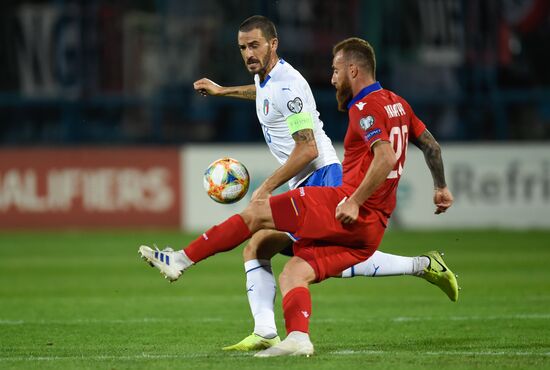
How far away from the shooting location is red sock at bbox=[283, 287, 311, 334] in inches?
283

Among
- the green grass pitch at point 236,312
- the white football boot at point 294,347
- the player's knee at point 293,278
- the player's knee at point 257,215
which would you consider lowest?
the green grass pitch at point 236,312

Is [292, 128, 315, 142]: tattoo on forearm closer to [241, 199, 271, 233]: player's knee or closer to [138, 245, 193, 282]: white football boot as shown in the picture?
[241, 199, 271, 233]: player's knee

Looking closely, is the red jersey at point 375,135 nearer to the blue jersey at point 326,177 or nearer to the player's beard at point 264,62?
the blue jersey at point 326,177

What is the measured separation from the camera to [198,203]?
20.1 meters

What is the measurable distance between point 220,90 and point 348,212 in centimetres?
199

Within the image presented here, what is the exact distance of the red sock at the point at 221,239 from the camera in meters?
7.29

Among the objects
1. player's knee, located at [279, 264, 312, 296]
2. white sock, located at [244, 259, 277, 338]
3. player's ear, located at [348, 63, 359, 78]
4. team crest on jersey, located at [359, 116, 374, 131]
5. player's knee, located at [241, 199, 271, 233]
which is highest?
player's ear, located at [348, 63, 359, 78]

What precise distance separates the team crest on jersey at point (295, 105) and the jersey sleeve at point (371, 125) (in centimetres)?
61

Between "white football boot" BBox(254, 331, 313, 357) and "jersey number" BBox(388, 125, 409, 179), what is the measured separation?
115cm

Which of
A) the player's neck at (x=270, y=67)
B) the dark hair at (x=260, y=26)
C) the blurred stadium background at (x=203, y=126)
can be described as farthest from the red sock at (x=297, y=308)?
the blurred stadium background at (x=203, y=126)

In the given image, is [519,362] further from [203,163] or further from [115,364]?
[203,163]

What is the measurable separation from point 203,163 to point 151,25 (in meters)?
3.90

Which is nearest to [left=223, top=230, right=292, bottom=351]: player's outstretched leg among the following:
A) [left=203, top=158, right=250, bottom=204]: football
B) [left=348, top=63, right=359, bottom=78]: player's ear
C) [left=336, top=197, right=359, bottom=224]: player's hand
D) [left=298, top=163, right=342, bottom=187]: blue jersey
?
[left=203, top=158, right=250, bottom=204]: football

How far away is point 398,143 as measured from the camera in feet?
23.8
